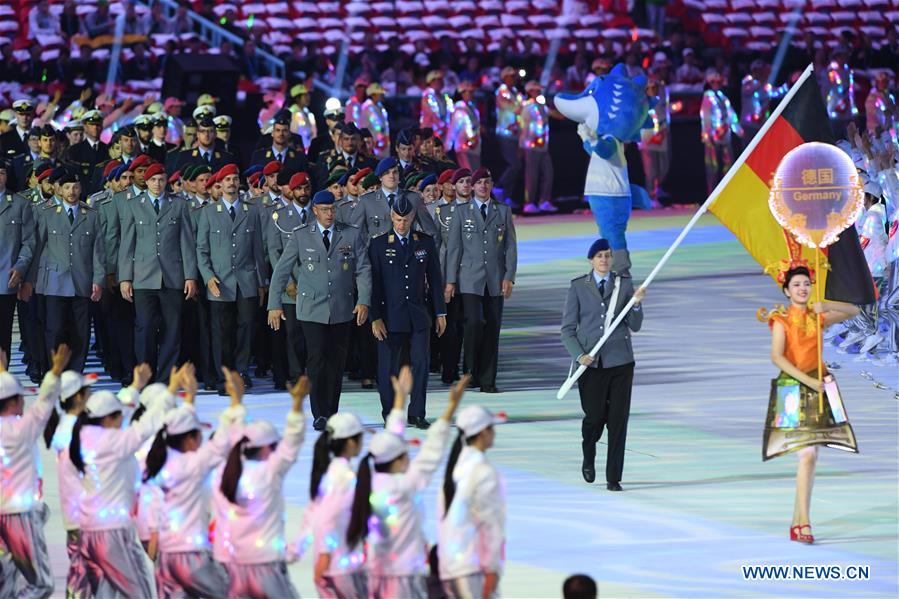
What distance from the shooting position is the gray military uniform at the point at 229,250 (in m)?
17.8

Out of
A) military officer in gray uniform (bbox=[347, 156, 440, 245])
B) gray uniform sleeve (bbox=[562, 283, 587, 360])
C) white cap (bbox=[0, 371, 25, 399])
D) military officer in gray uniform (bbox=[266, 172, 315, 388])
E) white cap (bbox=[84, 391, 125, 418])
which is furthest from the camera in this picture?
military officer in gray uniform (bbox=[347, 156, 440, 245])

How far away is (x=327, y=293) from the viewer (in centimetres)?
1608

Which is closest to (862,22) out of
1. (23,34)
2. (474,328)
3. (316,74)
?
(316,74)

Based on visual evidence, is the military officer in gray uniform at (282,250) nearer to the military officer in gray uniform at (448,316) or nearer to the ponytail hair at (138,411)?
the military officer in gray uniform at (448,316)

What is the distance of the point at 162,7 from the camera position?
119 ft

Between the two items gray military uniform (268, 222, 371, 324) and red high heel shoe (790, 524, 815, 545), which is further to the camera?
gray military uniform (268, 222, 371, 324)

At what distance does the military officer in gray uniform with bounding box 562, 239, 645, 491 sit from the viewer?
14086 millimetres

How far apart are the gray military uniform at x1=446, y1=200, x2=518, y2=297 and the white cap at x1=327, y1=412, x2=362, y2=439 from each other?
7926 mm

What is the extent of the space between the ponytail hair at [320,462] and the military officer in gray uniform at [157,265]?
796cm

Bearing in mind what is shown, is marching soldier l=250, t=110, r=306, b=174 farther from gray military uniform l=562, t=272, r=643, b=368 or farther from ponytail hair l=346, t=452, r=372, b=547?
ponytail hair l=346, t=452, r=372, b=547

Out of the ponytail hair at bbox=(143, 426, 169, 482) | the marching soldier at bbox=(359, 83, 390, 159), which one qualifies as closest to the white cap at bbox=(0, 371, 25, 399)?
the ponytail hair at bbox=(143, 426, 169, 482)

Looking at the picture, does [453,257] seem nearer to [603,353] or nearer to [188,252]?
[188,252]

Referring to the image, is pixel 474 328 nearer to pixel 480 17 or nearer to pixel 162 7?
pixel 162 7

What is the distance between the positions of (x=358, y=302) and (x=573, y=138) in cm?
1519
